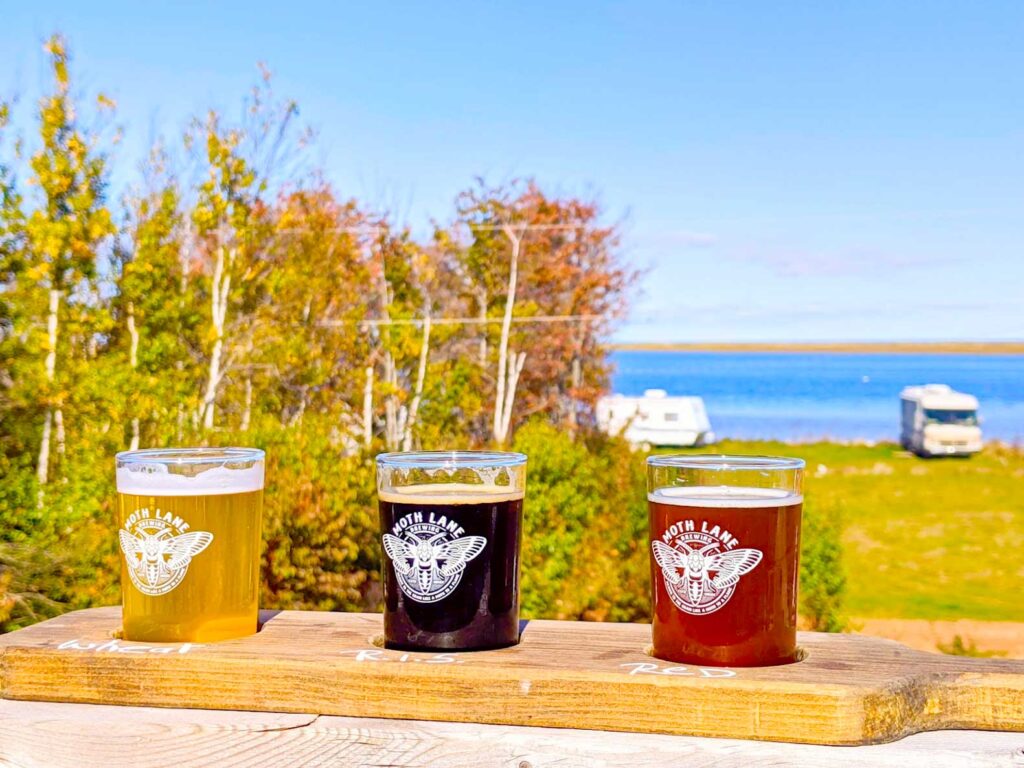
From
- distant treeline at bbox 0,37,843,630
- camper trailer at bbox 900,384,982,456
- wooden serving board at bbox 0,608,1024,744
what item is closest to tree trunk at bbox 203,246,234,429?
distant treeline at bbox 0,37,843,630

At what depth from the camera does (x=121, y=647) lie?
67.8 inches

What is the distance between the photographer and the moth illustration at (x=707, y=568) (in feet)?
5.11

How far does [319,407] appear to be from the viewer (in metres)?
9.42

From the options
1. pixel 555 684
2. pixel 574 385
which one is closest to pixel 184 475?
pixel 555 684

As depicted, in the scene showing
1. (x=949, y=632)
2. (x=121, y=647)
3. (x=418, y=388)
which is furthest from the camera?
(x=949, y=632)

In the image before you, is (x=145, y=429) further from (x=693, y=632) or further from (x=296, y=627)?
(x=693, y=632)

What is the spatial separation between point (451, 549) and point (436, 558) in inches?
1.1

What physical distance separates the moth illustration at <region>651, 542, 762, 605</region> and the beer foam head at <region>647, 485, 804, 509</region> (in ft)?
0.21

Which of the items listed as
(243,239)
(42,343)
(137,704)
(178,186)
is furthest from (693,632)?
(178,186)

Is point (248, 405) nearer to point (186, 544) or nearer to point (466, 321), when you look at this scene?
point (466, 321)

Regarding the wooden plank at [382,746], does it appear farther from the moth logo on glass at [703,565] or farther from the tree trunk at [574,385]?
the tree trunk at [574,385]

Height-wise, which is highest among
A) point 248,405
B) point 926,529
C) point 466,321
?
point 466,321

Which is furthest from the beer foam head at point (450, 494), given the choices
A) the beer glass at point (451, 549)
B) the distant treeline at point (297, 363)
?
the distant treeline at point (297, 363)

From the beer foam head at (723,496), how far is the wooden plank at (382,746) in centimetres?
34
